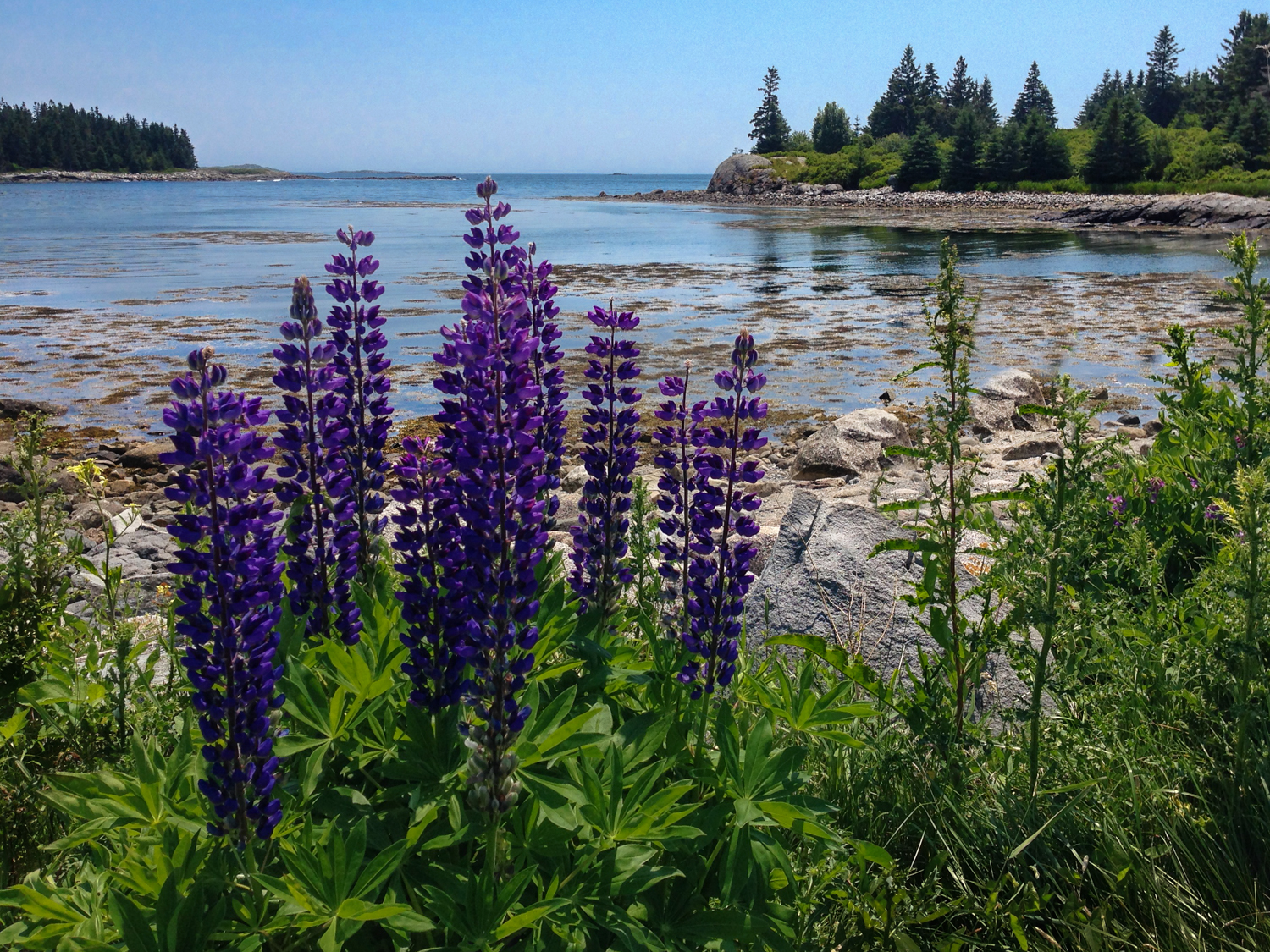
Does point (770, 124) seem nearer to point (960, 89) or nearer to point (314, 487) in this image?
point (960, 89)

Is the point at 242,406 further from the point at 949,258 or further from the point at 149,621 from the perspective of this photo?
the point at 149,621

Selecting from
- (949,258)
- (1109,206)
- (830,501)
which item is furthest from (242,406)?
(1109,206)

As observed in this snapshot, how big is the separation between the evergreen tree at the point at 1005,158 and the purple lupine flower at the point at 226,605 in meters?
80.0

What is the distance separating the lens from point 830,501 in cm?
490

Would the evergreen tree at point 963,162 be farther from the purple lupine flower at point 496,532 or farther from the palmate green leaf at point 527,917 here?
the palmate green leaf at point 527,917

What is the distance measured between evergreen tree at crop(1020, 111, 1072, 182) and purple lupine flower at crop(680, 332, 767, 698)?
77.0m

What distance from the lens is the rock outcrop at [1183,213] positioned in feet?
148

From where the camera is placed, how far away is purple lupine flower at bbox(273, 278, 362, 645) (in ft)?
8.61

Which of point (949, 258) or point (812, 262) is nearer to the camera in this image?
point (949, 258)

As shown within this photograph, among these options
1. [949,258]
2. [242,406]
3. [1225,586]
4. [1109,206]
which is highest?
[1109,206]

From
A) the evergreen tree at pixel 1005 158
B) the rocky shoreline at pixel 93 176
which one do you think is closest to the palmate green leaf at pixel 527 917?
the evergreen tree at pixel 1005 158

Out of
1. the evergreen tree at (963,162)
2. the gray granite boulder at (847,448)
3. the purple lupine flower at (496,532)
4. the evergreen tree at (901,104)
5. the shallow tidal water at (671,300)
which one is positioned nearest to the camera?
the purple lupine flower at (496,532)

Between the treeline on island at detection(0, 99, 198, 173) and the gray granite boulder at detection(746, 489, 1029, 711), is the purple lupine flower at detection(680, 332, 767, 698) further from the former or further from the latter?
the treeline on island at detection(0, 99, 198, 173)

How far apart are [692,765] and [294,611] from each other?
129 centimetres
